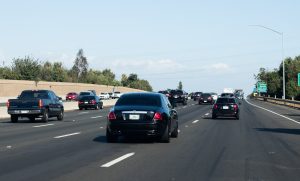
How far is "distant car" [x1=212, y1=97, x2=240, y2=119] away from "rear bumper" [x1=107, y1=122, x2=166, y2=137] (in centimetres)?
1882

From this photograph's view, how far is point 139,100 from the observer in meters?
19.4

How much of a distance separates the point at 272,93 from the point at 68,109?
89554mm

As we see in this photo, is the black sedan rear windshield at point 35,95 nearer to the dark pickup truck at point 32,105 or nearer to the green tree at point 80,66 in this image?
the dark pickup truck at point 32,105

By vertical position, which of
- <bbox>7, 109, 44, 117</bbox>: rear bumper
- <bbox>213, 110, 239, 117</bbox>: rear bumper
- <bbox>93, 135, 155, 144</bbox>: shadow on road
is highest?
<bbox>7, 109, 44, 117</bbox>: rear bumper

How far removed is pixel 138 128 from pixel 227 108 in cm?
1931

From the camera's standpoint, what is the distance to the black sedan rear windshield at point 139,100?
754 inches

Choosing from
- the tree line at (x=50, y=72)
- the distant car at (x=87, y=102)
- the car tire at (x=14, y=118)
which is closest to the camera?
the car tire at (x=14, y=118)

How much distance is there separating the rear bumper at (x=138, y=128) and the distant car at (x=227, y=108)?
741 inches

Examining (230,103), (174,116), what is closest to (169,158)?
(174,116)

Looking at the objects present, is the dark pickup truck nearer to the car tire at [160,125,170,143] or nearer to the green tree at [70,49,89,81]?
the car tire at [160,125,170,143]

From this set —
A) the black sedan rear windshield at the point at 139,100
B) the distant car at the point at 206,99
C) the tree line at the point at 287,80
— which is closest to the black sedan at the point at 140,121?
the black sedan rear windshield at the point at 139,100

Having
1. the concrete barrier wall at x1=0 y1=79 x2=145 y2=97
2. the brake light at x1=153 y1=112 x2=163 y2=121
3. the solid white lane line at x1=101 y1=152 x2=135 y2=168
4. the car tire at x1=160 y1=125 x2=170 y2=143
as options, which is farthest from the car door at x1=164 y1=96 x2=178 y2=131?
the concrete barrier wall at x1=0 y1=79 x2=145 y2=97

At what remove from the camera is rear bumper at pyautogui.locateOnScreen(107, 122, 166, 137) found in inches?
724

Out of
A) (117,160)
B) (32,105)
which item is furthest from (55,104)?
(117,160)
